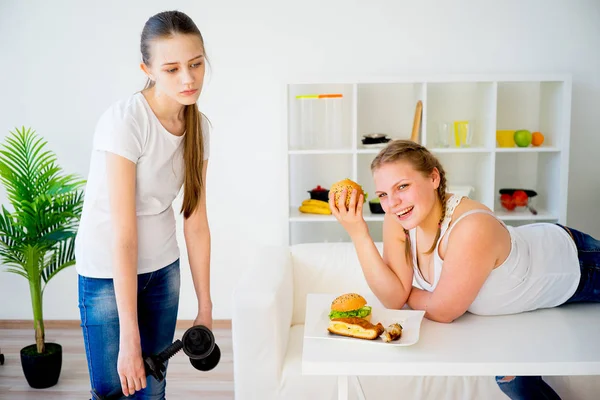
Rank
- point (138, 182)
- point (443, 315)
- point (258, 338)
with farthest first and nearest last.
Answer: point (258, 338) < point (443, 315) < point (138, 182)

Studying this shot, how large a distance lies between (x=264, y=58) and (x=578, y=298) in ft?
7.87

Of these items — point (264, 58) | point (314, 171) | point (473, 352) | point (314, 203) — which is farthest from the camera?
point (314, 171)

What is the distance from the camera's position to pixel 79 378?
318 cm

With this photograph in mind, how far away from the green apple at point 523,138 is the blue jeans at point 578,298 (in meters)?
1.56

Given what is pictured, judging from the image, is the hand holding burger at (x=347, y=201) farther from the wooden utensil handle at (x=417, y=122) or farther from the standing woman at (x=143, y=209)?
the wooden utensil handle at (x=417, y=122)

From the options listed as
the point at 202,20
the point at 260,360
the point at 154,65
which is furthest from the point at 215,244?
the point at 154,65

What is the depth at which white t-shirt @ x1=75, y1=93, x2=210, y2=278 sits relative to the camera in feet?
4.91

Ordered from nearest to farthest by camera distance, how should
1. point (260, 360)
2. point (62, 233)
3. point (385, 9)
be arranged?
point (260, 360), point (62, 233), point (385, 9)

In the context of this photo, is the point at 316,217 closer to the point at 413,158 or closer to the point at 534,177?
the point at 534,177

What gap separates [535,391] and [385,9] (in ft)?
8.03

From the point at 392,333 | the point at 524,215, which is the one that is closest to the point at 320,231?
the point at 524,215

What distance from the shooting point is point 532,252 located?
78.8 inches

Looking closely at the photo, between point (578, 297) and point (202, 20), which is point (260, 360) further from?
point (202, 20)

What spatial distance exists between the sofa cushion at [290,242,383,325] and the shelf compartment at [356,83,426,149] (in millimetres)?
1145
